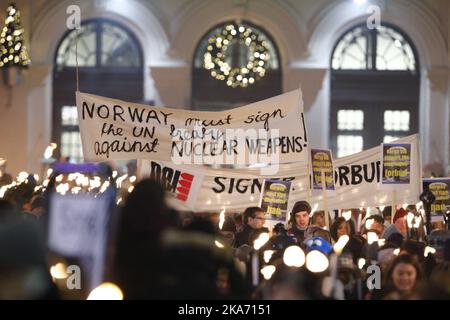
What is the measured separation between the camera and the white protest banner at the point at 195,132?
12.1 metres

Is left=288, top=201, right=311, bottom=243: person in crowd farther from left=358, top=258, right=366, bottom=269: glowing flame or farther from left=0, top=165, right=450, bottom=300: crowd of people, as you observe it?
left=0, top=165, right=450, bottom=300: crowd of people

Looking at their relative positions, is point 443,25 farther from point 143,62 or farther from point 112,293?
point 112,293

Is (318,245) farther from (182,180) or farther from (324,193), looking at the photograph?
(324,193)

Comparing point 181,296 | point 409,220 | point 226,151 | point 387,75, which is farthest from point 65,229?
point 387,75

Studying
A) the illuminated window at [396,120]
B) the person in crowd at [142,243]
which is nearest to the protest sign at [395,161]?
the person in crowd at [142,243]

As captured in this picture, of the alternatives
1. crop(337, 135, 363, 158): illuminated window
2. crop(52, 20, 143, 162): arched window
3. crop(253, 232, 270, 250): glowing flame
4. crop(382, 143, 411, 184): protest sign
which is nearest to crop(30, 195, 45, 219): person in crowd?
crop(253, 232, 270, 250): glowing flame

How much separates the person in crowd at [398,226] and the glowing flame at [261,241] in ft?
5.25

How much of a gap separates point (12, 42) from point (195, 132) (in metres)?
10.9

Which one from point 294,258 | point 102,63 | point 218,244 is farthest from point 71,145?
point 218,244

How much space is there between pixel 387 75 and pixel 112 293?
18.2 metres

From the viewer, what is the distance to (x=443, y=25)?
22.9 m

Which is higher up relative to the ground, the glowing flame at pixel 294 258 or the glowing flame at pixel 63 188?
the glowing flame at pixel 63 188

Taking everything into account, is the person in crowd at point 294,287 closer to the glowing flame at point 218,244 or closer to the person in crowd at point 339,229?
the glowing flame at point 218,244

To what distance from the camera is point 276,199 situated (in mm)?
12695
